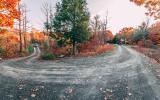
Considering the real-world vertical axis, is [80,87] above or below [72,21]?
below

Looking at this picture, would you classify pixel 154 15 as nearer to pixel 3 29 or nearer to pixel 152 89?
pixel 152 89

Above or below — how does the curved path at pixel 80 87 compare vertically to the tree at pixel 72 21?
below

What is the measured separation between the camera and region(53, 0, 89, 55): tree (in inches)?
1281

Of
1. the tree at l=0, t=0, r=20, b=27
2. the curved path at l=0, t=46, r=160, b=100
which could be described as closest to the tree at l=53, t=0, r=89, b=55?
the tree at l=0, t=0, r=20, b=27

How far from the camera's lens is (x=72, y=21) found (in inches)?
1294

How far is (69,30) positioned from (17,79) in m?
20.5

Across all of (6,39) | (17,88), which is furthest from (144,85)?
(6,39)

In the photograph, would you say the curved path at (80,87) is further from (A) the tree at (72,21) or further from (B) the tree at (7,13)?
(A) the tree at (72,21)

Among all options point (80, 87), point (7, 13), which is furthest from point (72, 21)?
point (80, 87)

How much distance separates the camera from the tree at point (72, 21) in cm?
3253

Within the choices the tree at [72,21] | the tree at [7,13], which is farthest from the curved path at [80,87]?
the tree at [72,21]

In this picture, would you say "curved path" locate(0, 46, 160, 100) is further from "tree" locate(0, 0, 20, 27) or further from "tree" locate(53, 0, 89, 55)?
"tree" locate(53, 0, 89, 55)

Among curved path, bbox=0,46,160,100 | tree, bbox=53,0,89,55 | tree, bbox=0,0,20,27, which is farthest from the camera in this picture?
tree, bbox=53,0,89,55

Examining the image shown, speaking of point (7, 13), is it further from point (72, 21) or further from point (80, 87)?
point (72, 21)
